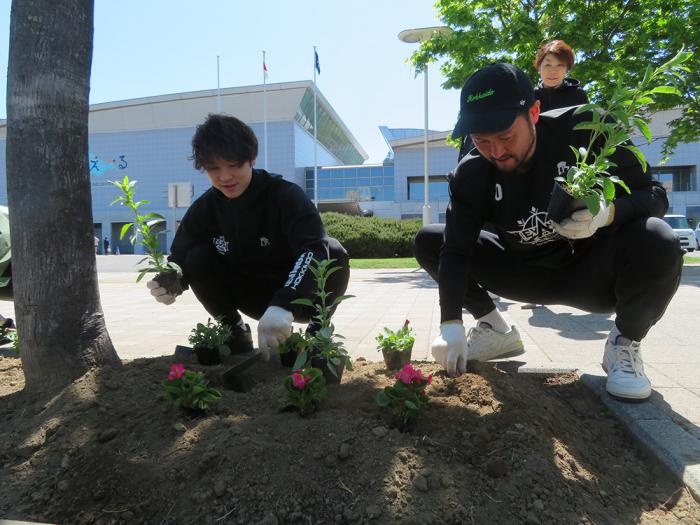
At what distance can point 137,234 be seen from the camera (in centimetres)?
235

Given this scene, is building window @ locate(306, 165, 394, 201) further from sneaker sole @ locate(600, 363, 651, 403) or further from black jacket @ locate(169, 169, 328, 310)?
sneaker sole @ locate(600, 363, 651, 403)

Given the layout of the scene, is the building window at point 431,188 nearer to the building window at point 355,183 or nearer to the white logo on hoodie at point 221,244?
the building window at point 355,183

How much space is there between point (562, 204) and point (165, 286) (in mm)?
1905

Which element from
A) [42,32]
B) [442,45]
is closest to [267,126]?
[442,45]

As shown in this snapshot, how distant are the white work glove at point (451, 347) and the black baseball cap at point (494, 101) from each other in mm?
852

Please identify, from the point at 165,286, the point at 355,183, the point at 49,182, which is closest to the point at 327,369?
the point at 165,286

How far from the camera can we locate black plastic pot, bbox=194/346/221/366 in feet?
8.63

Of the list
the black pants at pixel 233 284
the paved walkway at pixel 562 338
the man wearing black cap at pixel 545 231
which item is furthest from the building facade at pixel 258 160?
the man wearing black cap at pixel 545 231

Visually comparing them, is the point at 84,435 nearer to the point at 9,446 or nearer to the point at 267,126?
the point at 9,446

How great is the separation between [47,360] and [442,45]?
489 inches

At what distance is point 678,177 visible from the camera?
38.5 meters

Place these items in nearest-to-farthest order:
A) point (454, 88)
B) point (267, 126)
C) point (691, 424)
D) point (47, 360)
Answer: point (691, 424), point (47, 360), point (454, 88), point (267, 126)

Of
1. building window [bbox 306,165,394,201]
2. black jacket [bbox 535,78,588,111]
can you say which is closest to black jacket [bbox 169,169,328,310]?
black jacket [bbox 535,78,588,111]

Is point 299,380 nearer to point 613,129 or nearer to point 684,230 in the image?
point 613,129
